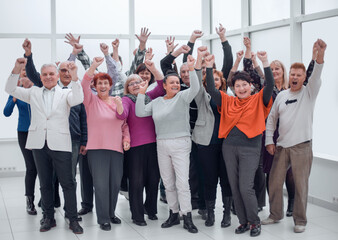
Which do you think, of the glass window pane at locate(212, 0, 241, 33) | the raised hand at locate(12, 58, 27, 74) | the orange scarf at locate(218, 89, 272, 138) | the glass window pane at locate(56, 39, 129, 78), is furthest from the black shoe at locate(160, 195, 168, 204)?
the glass window pane at locate(212, 0, 241, 33)

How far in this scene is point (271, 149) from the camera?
14.9 ft

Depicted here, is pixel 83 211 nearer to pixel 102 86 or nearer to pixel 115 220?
pixel 115 220

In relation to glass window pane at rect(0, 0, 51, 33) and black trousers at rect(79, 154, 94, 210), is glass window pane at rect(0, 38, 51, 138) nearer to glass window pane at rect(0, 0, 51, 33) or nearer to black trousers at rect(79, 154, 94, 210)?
glass window pane at rect(0, 0, 51, 33)

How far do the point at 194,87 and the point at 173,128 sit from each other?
416mm

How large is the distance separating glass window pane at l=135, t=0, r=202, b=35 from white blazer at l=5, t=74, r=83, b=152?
3.97 meters

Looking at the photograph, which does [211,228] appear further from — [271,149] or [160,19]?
[160,19]

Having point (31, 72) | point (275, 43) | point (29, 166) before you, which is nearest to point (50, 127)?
point (31, 72)

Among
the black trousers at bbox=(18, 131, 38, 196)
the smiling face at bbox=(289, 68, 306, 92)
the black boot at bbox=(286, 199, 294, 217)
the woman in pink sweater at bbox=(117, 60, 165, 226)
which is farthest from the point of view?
the black trousers at bbox=(18, 131, 38, 196)

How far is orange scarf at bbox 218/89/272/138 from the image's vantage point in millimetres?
4234

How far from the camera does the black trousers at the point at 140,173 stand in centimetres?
461

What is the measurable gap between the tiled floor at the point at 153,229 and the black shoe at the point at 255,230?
0.13ft

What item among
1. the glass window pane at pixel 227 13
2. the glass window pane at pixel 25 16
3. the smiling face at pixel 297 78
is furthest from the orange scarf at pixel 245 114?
the glass window pane at pixel 25 16

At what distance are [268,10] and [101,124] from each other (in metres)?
3.28

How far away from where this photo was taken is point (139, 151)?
15.1 ft
